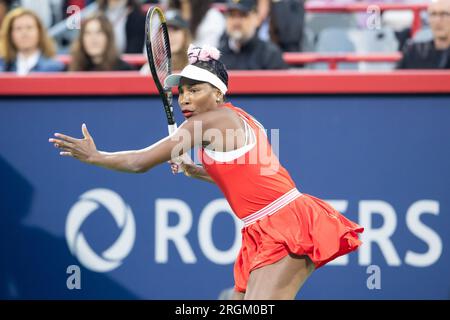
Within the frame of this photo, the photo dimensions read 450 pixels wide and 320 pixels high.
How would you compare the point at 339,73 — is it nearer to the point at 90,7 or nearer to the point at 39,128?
the point at 39,128

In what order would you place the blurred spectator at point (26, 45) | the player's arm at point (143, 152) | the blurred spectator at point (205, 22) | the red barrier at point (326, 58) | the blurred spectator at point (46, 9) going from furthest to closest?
the blurred spectator at point (46, 9)
the blurred spectator at point (205, 22)
the red barrier at point (326, 58)
the blurred spectator at point (26, 45)
the player's arm at point (143, 152)

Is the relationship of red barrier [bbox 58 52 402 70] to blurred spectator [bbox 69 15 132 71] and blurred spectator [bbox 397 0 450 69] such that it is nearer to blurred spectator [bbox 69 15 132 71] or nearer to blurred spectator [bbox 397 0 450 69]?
blurred spectator [bbox 69 15 132 71]

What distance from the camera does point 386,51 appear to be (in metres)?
8.25

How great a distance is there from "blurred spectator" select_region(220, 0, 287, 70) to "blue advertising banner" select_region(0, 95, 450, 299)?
3.15 ft

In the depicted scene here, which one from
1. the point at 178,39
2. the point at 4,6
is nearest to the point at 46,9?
the point at 4,6

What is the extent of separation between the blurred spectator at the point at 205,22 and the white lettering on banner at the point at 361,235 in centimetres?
192

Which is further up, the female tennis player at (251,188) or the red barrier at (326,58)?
the red barrier at (326,58)

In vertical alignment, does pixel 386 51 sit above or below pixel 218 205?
above

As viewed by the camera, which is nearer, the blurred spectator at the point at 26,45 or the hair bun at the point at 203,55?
the hair bun at the point at 203,55

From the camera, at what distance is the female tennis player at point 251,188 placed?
4.48 meters

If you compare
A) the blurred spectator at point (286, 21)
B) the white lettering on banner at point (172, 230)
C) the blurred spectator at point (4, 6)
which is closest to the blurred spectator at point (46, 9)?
the blurred spectator at point (4, 6)

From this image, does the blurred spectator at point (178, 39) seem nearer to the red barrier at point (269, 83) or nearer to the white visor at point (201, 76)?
A: the red barrier at point (269, 83)
